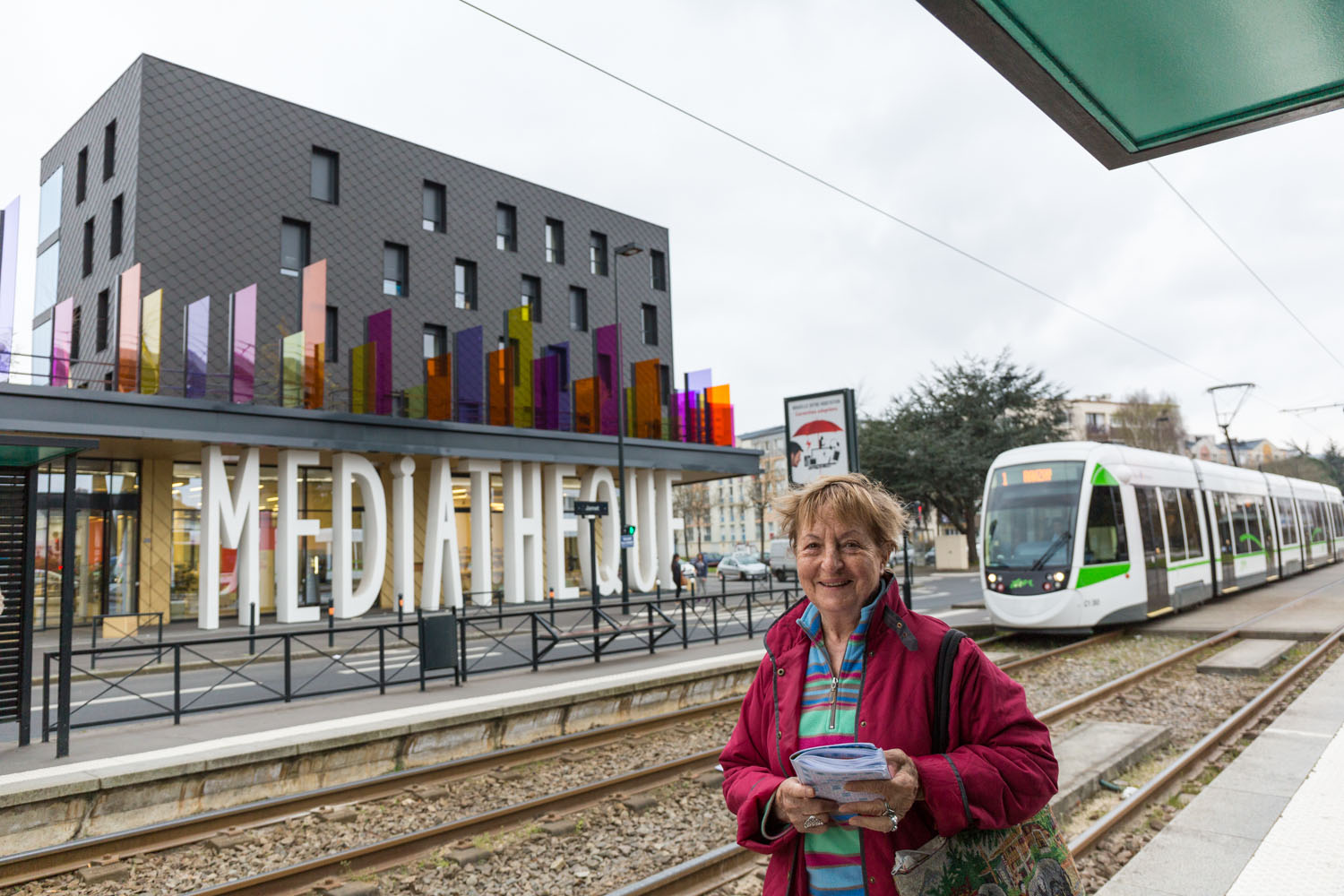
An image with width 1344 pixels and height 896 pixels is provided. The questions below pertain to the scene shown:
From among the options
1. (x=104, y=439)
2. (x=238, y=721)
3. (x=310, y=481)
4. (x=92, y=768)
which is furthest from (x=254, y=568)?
(x=92, y=768)

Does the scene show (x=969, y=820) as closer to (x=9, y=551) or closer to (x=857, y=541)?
(x=857, y=541)

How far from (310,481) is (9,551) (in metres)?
19.7

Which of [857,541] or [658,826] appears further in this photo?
[658,826]

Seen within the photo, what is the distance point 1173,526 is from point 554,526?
18.2 metres

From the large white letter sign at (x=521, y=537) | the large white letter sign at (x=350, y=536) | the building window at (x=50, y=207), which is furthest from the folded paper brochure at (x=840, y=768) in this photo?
the building window at (x=50, y=207)

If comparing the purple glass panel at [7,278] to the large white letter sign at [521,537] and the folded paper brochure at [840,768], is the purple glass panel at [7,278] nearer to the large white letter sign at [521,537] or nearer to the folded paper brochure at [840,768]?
the large white letter sign at [521,537]

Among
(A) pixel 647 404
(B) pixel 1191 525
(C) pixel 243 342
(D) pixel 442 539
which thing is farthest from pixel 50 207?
(B) pixel 1191 525

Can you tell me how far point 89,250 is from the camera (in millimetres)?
28828

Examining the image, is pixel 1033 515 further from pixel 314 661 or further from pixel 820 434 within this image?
pixel 314 661

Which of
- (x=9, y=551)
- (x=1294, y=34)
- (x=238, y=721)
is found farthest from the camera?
(x=238, y=721)

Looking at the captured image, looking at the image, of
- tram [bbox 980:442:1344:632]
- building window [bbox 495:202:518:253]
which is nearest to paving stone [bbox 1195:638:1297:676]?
tram [bbox 980:442:1344:632]

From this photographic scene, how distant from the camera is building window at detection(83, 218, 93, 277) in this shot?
28.7 meters

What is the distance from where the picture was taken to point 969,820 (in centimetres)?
205

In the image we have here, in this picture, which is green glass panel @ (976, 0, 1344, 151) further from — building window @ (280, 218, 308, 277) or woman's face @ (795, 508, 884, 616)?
building window @ (280, 218, 308, 277)
